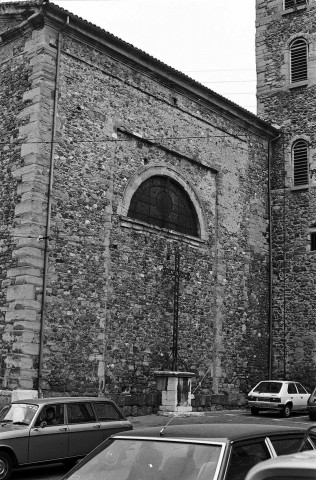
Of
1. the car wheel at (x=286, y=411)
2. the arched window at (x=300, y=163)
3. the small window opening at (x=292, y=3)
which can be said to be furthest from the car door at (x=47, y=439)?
the small window opening at (x=292, y=3)

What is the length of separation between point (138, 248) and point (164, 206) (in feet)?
6.37

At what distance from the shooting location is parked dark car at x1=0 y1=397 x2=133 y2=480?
885 centimetres

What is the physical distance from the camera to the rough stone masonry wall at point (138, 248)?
16.0m

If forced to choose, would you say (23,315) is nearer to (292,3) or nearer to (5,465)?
(5,465)

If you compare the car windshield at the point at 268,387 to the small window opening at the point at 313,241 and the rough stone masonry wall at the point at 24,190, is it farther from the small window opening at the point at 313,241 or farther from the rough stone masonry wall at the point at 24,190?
the rough stone masonry wall at the point at 24,190

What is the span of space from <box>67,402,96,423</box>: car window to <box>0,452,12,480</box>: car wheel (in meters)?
1.21

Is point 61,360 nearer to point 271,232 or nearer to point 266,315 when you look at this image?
point 266,315

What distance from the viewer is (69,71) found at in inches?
664

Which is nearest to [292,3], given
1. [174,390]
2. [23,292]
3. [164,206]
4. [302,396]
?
[164,206]

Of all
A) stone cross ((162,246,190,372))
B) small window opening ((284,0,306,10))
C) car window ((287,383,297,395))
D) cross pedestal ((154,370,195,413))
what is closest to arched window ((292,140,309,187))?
small window opening ((284,0,306,10))

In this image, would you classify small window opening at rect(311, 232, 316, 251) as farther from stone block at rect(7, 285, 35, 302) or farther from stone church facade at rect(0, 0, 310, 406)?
stone block at rect(7, 285, 35, 302)

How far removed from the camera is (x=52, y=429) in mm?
9352

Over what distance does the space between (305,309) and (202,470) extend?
1913 cm

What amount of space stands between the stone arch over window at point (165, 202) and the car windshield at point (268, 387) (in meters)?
4.97
